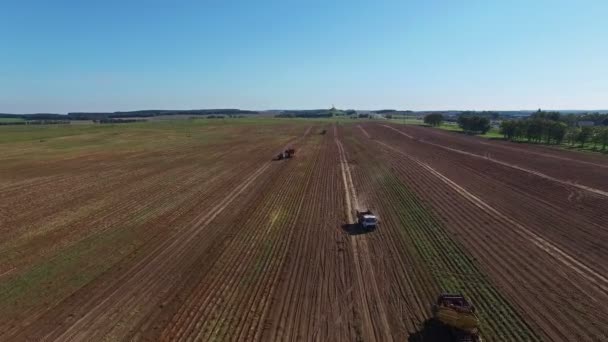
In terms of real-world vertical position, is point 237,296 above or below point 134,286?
above

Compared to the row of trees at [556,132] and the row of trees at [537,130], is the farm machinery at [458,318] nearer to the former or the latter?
the row of trees at [556,132]

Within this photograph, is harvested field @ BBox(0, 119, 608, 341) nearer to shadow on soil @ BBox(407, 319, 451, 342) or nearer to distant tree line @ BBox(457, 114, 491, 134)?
shadow on soil @ BBox(407, 319, 451, 342)

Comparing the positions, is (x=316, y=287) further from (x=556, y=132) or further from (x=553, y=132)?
(x=553, y=132)

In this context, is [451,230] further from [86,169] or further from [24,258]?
[86,169]

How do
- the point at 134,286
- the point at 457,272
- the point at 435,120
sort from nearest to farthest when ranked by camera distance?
the point at 134,286
the point at 457,272
the point at 435,120

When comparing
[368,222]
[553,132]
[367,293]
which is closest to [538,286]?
[367,293]
